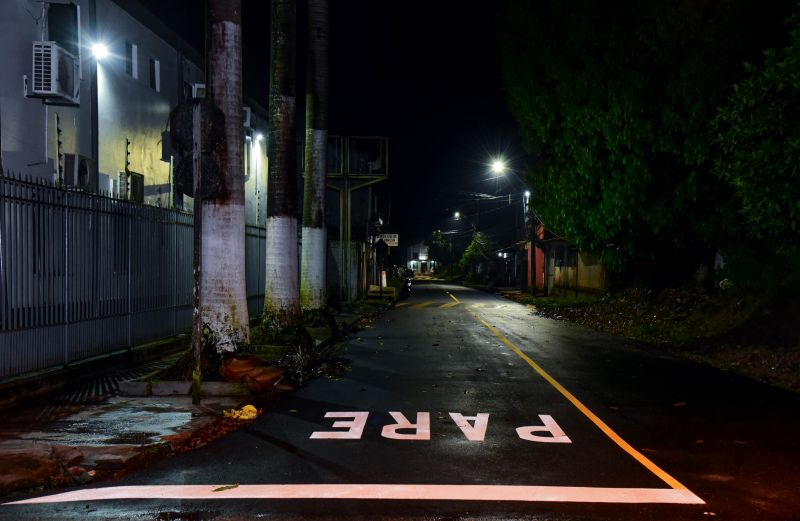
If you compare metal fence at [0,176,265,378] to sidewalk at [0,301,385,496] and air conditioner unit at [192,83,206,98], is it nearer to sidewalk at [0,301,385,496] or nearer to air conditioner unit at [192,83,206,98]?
sidewalk at [0,301,385,496]

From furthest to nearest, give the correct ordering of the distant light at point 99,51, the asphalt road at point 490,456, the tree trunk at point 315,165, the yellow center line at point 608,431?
the tree trunk at point 315,165
the distant light at point 99,51
the yellow center line at point 608,431
the asphalt road at point 490,456

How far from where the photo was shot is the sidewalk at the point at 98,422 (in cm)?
610

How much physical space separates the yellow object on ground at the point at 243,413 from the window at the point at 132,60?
12594 mm

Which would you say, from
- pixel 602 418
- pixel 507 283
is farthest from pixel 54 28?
pixel 507 283

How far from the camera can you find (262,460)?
255 inches

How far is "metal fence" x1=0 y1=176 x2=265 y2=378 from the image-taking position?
898 cm

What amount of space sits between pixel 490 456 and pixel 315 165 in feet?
44.5

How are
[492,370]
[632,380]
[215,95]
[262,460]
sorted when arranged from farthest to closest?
[492,370], [632,380], [215,95], [262,460]

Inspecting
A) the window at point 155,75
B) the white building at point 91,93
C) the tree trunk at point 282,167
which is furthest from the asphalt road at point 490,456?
the window at point 155,75

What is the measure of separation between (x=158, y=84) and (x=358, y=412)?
14.6m

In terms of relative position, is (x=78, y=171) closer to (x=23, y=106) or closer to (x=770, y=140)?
(x=23, y=106)

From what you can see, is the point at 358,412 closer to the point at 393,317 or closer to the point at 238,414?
the point at 238,414

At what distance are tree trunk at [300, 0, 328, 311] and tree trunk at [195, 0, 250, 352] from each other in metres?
7.94

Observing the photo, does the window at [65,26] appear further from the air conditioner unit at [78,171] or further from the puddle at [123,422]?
the puddle at [123,422]
